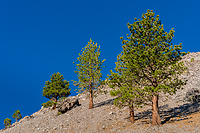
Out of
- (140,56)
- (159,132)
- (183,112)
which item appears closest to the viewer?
(159,132)

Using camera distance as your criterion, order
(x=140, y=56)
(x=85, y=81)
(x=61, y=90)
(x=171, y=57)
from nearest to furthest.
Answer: (x=140, y=56) → (x=171, y=57) → (x=85, y=81) → (x=61, y=90)

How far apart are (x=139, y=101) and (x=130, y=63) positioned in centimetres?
456

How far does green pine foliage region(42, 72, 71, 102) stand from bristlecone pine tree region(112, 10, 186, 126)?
3034cm

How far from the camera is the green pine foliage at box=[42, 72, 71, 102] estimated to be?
42812 millimetres

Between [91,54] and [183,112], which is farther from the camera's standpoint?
[91,54]

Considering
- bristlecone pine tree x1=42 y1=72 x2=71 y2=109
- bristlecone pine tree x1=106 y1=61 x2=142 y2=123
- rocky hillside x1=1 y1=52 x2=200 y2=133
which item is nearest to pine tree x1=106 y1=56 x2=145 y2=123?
bristlecone pine tree x1=106 y1=61 x2=142 y2=123

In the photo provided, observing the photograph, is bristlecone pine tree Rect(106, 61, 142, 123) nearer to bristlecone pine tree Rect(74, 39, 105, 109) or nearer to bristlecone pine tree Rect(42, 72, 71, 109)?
bristlecone pine tree Rect(74, 39, 105, 109)

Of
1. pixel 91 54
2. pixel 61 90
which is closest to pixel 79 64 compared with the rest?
pixel 91 54

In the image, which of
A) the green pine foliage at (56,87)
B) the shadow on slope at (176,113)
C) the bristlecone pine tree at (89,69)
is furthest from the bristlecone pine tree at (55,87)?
the shadow on slope at (176,113)

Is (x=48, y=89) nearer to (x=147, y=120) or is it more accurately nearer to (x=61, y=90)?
(x=61, y=90)

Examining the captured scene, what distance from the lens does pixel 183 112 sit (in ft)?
58.6

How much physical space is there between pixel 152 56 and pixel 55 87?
3394 centimetres

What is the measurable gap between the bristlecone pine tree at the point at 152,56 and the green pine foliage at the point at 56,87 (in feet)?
99.5

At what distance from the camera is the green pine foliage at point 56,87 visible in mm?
42812
